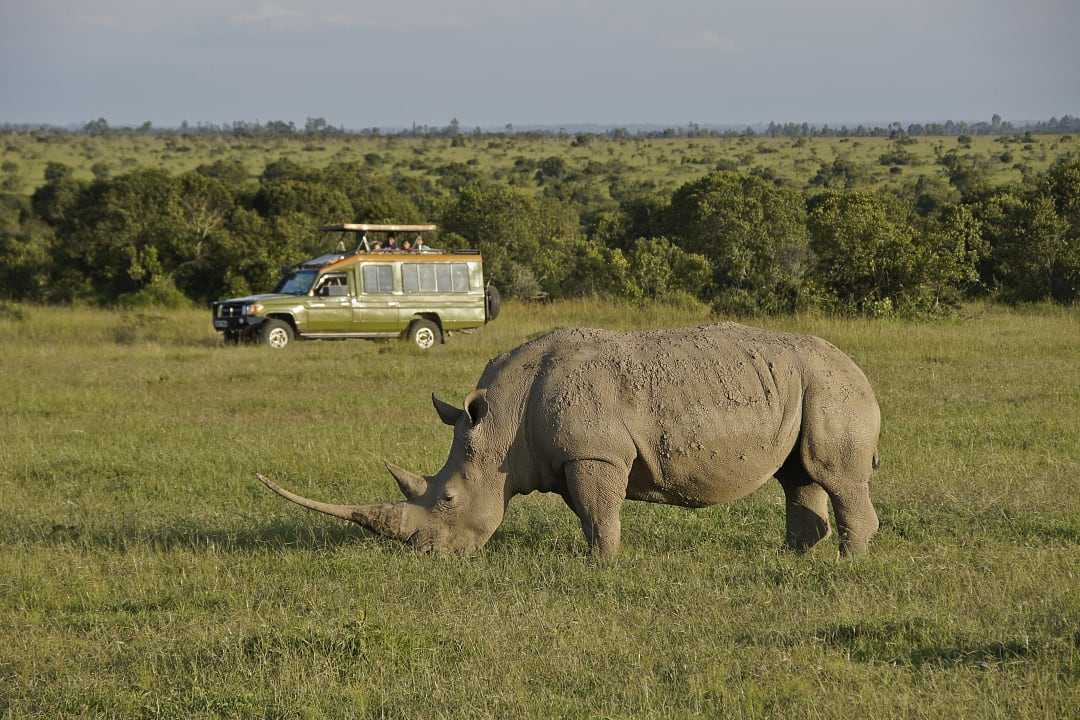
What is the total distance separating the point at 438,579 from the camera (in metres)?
8.36

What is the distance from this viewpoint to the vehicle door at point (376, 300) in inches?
1008

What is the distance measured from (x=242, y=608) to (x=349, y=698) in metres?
1.93

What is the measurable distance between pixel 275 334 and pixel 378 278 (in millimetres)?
2162

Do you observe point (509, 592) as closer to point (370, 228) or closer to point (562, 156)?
point (370, 228)

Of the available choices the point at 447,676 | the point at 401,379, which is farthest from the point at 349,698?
the point at 401,379

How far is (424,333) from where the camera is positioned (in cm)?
2586

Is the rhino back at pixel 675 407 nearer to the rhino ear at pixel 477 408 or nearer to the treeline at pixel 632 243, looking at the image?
the rhino ear at pixel 477 408

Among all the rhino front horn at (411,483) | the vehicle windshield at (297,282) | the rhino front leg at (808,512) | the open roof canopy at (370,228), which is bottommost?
the vehicle windshield at (297,282)

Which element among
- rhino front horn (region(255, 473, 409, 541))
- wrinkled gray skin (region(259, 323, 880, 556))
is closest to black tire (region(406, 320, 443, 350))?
wrinkled gray skin (region(259, 323, 880, 556))

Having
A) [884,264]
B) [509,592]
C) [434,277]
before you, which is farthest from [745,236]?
[509,592]

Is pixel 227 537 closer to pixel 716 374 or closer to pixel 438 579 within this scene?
pixel 438 579

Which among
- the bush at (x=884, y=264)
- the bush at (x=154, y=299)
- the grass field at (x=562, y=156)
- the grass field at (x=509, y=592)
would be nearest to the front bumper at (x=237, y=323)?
the bush at (x=154, y=299)

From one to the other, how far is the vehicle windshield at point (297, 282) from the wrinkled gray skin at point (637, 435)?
16898 millimetres

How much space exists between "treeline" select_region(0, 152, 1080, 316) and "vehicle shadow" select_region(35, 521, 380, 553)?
17.6 m
